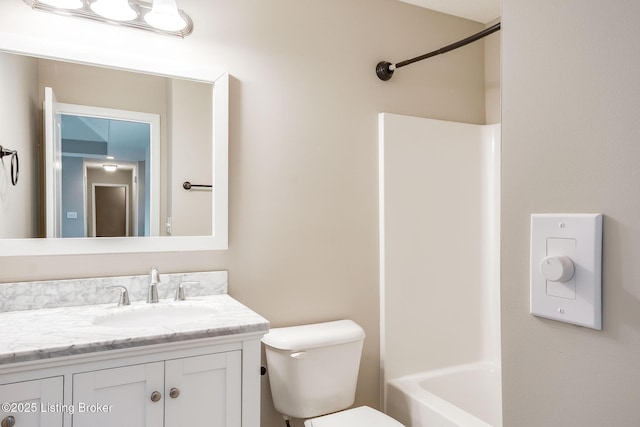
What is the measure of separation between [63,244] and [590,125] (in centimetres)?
174

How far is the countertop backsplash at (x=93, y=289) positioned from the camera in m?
1.53

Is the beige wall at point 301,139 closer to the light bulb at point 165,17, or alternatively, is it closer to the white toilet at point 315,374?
the light bulb at point 165,17

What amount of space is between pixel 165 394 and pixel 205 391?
122 millimetres

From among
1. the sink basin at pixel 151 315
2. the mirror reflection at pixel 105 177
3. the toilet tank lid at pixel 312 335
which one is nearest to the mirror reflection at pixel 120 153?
the mirror reflection at pixel 105 177

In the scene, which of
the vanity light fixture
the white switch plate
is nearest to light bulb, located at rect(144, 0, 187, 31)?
the vanity light fixture

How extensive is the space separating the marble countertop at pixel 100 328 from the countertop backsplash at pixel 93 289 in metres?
0.03

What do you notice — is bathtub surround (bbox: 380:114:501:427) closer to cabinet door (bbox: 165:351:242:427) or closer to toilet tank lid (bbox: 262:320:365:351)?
toilet tank lid (bbox: 262:320:365:351)

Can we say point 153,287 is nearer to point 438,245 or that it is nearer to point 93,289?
point 93,289

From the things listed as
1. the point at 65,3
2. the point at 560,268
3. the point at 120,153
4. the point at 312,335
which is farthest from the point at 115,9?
the point at 560,268

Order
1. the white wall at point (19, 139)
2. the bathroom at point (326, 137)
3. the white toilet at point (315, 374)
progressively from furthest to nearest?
the white toilet at point (315, 374), the white wall at point (19, 139), the bathroom at point (326, 137)

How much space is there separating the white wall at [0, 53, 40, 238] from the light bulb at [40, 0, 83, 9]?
23cm

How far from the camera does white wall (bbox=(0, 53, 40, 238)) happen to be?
152 centimetres

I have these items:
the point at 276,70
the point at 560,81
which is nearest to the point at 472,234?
the point at 276,70

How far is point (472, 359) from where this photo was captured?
98.2 inches
